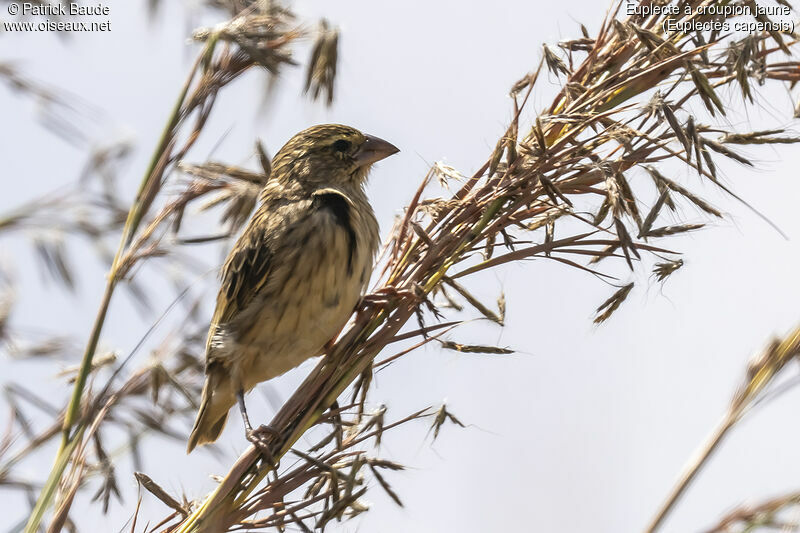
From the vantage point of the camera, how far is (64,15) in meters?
2.26

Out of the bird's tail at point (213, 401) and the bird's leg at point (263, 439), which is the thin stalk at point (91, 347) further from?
the bird's tail at point (213, 401)

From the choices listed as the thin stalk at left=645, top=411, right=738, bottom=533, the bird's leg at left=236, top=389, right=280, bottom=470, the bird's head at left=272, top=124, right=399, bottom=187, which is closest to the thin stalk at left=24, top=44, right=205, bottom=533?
the bird's leg at left=236, top=389, right=280, bottom=470

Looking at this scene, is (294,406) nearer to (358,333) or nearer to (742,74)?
(358,333)

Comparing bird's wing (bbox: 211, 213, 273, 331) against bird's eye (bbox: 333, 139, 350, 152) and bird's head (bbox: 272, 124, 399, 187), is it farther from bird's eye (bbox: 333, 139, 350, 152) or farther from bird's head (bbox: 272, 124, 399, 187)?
bird's eye (bbox: 333, 139, 350, 152)

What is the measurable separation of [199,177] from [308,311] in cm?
107

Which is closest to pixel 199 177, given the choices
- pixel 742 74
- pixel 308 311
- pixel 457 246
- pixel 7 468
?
pixel 457 246

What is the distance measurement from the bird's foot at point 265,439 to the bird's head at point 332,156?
1.77 meters

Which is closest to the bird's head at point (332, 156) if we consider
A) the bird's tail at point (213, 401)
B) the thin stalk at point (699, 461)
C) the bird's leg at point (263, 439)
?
the bird's tail at point (213, 401)

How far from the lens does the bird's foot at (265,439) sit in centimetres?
218

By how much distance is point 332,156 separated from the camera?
415 centimetres

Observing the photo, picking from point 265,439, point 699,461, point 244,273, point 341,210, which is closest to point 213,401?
point 244,273

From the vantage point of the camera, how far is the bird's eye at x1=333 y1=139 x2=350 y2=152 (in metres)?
4.16

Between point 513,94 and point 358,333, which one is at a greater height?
point 513,94

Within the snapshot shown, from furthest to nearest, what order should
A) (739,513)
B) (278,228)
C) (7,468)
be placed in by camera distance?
1. (278,228)
2. (7,468)
3. (739,513)
